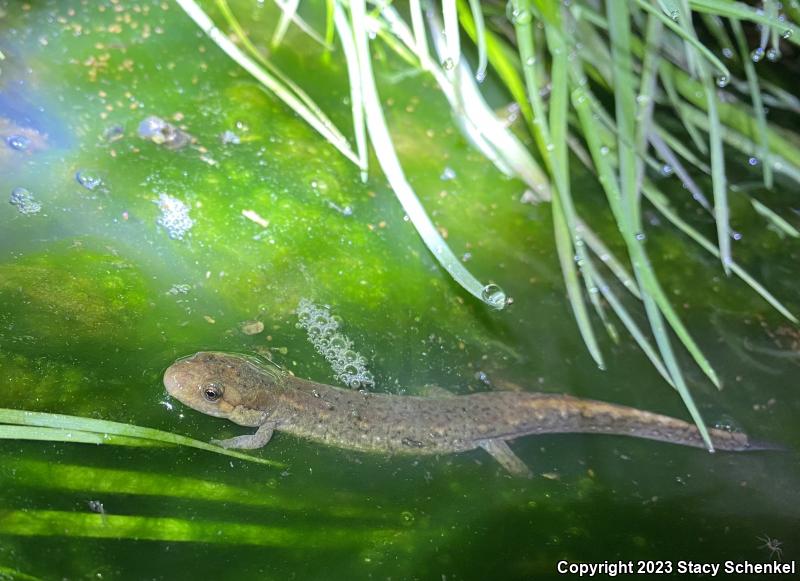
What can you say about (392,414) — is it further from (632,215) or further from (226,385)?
(632,215)

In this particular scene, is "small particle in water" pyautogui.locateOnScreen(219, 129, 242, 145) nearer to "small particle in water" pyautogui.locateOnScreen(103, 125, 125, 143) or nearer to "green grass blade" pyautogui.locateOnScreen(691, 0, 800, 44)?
"small particle in water" pyautogui.locateOnScreen(103, 125, 125, 143)

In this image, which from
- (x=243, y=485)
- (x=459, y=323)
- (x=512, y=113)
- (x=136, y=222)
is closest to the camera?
(x=243, y=485)

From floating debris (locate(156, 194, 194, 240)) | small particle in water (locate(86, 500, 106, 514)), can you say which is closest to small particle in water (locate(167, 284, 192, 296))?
floating debris (locate(156, 194, 194, 240))

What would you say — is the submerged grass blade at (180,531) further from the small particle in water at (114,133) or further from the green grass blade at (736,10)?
the green grass blade at (736,10)

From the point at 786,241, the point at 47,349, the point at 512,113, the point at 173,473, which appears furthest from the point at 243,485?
the point at 786,241

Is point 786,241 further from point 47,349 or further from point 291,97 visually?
point 47,349
